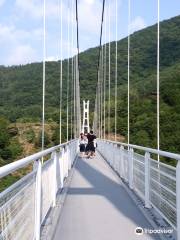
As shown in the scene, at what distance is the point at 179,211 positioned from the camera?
3.46 metres

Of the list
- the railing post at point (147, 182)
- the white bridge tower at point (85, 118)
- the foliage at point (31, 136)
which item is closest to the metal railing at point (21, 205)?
the railing post at point (147, 182)

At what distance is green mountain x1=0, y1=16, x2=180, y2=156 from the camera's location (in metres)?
28.2

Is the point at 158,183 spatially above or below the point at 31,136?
below

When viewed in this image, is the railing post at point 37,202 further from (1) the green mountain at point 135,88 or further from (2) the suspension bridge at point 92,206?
(1) the green mountain at point 135,88

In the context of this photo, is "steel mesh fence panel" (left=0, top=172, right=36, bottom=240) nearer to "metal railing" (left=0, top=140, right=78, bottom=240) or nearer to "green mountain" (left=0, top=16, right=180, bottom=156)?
"metal railing" (left=0, top=140, right=78, bottom=240)

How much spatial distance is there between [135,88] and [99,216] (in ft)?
120

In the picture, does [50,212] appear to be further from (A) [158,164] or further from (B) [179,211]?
(B) [179,211]

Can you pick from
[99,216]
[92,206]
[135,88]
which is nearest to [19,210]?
[99,216]

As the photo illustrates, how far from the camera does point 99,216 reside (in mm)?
4828

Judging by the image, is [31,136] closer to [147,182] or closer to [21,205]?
[147,182]

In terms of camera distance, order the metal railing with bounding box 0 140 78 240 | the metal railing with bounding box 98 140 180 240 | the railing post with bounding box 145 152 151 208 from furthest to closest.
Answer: the railing post with bounding box 145 152 151 208 → the metal railing with bounding box 98 140 180 240 → the metal railing with bounding box 0 140 78 240

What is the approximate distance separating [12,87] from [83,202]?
2794 centimetres

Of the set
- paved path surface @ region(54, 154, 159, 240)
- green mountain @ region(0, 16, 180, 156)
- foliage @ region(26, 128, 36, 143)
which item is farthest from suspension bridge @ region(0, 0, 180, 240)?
foliage @ region(26, 128, 36, 143)

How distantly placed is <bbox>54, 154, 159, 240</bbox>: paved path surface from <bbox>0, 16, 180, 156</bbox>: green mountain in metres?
15.8
